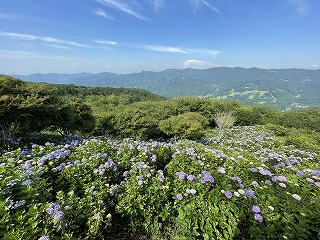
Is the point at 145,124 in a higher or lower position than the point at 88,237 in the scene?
lower

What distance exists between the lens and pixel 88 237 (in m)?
2.27

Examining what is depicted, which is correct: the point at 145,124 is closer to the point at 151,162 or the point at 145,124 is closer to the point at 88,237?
the point at 151,162

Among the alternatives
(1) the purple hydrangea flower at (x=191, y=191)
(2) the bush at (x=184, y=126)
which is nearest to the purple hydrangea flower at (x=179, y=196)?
(1) the purple hydrangea flower at (x=191, y=191)

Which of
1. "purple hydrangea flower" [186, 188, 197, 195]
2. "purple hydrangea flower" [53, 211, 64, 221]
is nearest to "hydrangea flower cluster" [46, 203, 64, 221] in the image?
"purple hydrangea flower" [53, 211, 64, 221]

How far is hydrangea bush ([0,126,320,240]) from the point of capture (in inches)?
87.6

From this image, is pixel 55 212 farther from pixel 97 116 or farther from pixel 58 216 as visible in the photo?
pixel 97 116

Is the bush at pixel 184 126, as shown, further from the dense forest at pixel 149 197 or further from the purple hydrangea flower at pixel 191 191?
the purple hydrangea flower at pixel 191 191

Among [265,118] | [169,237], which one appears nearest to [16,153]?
[169,237]

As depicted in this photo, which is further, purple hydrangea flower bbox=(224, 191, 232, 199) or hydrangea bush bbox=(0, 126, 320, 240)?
purple hydrangea flower bbox=(224, 191, 232, 199)

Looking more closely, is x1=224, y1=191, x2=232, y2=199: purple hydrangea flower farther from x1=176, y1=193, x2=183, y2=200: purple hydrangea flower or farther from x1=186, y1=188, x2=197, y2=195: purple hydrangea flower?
x1=176, y1=193, x2=183, y2=200: purple hydrangea flower

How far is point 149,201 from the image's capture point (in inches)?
116

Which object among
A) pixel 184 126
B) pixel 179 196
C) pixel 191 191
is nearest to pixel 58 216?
pixel 179 196

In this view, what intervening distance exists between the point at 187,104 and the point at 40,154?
1105 inches

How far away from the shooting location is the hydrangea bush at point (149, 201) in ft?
7.30
